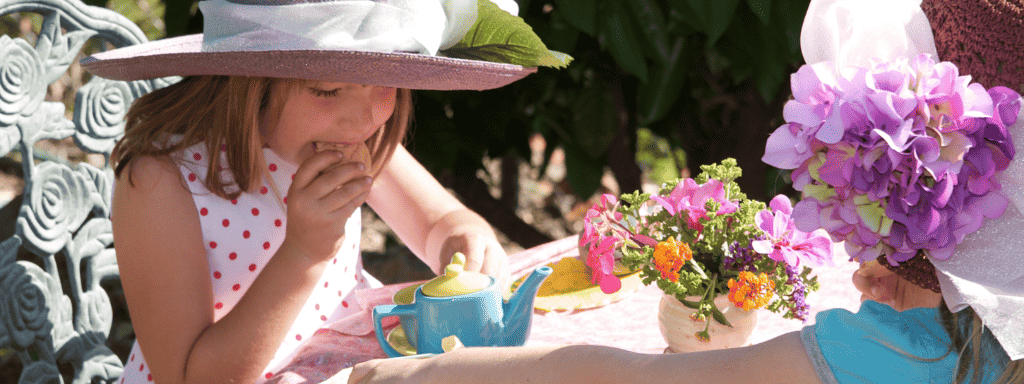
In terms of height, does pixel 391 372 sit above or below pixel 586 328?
above

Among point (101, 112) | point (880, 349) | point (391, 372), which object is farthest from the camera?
point (101, 112)

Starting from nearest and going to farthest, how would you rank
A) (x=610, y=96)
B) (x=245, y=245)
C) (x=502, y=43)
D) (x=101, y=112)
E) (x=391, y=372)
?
1. (x=391, y=372)
2. (x=502, y=43)
3. (x=245, y=245)
4. (x=101, y=112)
5. (x=610, y=96)

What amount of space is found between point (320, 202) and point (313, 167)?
0.05m

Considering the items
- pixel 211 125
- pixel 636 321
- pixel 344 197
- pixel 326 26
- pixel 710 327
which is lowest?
pixel 636 321

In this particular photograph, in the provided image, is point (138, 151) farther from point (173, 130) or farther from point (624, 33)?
point (624, 33)

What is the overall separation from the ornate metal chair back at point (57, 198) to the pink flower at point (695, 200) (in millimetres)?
1060

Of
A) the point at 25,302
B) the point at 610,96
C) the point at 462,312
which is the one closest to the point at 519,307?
the point at 462,312

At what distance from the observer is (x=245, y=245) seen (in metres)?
1.34

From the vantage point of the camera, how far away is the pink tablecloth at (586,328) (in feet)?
3.76

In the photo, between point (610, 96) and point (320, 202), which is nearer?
point (320, 202)

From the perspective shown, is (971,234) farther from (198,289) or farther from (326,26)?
(198,289)

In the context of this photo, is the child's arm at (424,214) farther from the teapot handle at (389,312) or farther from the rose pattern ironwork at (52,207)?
the rose pattern ironwork at (52,207)

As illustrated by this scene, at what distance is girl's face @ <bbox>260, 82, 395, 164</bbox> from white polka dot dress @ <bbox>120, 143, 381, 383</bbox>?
16 cm

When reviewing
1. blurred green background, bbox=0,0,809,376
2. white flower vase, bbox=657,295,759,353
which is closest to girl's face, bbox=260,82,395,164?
white flower vase, bbox=657,295,759,353
